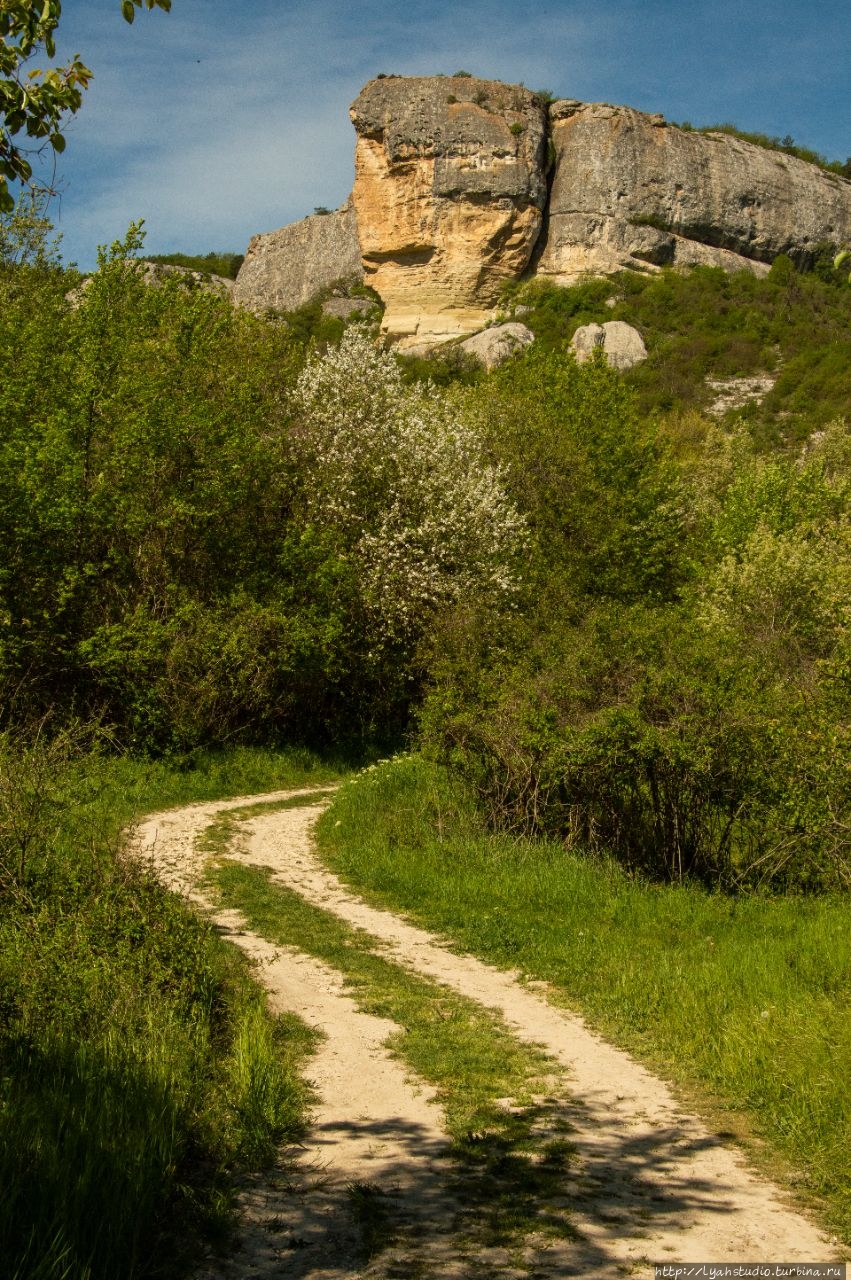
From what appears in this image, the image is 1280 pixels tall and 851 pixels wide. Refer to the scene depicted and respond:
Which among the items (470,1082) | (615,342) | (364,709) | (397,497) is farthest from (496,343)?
(470,1082)

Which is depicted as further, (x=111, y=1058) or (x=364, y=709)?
(x=364, y=709)

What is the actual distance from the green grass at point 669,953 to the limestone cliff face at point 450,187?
220 feet

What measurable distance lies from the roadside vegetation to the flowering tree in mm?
99

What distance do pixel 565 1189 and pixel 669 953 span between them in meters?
4.15

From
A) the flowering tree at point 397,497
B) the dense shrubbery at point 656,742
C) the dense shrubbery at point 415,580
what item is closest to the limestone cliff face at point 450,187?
the dense shrubbery at point 415,580

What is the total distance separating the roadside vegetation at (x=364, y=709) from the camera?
17.8 ft

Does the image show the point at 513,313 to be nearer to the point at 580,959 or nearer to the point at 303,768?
the point at 303,768

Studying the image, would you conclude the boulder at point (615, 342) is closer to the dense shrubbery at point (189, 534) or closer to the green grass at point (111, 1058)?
the dense shrubbery at point (189, 534)

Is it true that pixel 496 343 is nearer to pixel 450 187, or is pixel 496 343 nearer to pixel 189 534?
pixel 450 187

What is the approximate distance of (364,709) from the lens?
22859 mm

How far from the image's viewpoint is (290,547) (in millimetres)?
20141

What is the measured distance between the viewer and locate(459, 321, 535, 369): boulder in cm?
5416

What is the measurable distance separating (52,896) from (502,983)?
133 inches

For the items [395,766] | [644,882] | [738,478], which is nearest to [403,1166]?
[644,882]
